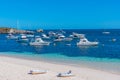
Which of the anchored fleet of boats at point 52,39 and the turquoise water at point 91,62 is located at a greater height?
the anchored fleet of boats at point 52,39

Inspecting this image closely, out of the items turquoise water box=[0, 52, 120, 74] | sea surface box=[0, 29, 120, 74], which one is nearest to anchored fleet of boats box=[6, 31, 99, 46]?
sea surface box=[0, 29, 120, 74]

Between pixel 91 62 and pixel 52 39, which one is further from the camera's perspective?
pixel 52 39

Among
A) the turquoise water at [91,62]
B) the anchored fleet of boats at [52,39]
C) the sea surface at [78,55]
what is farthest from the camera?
the anchored fleet of boats at [52,39]

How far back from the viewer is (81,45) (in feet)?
212

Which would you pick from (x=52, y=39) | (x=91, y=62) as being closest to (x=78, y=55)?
(x=91, y=62)

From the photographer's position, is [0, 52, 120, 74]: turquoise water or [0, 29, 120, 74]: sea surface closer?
[0, 52, 120, 74]: turquoise water

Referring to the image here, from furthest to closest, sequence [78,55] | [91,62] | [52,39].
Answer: [52,39], [78,55], [91,62]

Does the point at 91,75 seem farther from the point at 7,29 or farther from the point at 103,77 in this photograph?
the point at 7,29

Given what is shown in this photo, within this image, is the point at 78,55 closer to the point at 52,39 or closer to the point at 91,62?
the point at 91,62

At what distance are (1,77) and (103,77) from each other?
7464mm

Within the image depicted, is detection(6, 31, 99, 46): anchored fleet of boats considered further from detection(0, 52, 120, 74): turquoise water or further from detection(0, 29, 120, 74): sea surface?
detection(0, 52, 120, 74): turquoise water

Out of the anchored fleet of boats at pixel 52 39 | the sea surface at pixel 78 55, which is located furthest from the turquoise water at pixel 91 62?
the anchored fleet of boats at pixel 52 39

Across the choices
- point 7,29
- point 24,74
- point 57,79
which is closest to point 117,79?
point 57,79

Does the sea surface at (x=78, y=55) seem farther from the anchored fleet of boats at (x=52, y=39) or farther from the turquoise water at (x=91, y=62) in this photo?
the anchored fleet of boats at (x=52, y=39)
